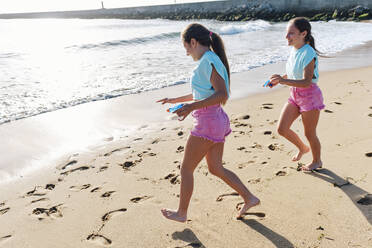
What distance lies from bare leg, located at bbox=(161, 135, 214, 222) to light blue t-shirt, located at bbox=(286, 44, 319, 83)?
4.17 ft

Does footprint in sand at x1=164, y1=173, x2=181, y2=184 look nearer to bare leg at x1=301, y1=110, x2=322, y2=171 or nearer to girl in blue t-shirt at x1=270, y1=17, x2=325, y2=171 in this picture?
girl in blue t-shirt at x1=270, y1=17, x2=325, y2=171

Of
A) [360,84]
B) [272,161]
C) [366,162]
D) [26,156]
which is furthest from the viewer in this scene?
[360,84]

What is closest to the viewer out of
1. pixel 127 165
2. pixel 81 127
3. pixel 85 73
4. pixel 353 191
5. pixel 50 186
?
pixel 353 191

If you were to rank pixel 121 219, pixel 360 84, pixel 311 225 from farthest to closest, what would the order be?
pixel 360 84 → pixel 121 219 → pixel 311 225

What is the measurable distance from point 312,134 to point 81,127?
11.4 feet

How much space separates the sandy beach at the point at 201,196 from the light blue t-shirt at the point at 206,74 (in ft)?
3.47

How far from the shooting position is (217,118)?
2279mm

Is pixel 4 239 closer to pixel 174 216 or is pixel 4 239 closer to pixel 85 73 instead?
pixel 174 216

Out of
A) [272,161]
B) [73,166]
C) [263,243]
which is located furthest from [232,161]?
[73,166]

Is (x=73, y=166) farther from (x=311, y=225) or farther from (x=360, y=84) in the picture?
(x=360, y=84)

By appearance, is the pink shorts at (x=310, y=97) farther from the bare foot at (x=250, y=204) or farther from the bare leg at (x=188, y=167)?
the bare leg at (x=188, y=167)

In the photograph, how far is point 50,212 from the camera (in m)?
2.87

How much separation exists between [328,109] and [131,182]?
329 centimetres

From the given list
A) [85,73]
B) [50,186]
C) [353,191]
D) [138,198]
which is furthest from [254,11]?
[138,198]
